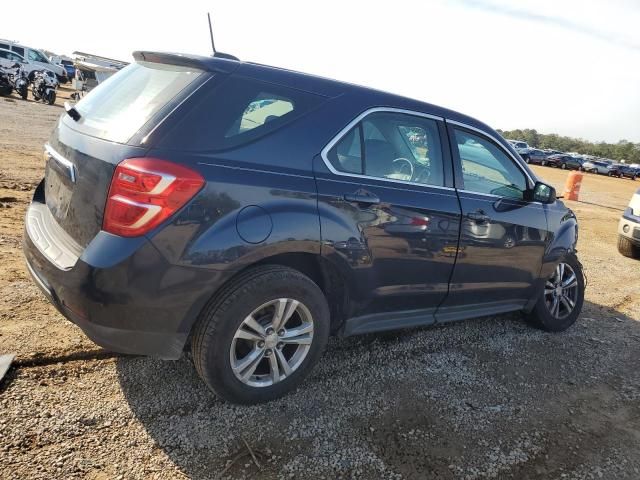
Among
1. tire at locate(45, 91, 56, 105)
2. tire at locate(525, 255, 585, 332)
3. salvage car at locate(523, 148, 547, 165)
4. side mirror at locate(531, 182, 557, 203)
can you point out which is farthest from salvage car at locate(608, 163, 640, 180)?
side mirror at locate(531, 182, 557, 203)

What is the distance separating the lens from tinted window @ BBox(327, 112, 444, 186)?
9.65 feet

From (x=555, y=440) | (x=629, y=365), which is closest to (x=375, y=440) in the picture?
(x=555, y=440)

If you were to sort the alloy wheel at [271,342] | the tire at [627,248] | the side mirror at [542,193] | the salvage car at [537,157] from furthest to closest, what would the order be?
the salvage car at [537,157], the tire at [627,248], the side mirror at [542,193], the alloy wheel at [271,342]

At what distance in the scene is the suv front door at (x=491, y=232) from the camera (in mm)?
3539

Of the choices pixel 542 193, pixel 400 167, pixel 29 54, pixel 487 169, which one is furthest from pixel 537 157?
pixel 400 167

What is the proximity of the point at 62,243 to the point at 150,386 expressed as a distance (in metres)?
0.96

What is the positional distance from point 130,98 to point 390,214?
5.29 feet

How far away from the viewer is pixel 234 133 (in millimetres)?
2529

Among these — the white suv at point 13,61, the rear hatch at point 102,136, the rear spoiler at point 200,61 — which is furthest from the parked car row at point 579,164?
the rear hatch at point 102,136

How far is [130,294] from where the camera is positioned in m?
2.30

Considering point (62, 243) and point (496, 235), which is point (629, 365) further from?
point (62, 243)

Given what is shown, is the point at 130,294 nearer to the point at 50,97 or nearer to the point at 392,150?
the point at 392,150

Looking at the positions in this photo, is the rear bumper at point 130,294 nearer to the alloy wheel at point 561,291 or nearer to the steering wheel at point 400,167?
the steering wheel at point 400,167

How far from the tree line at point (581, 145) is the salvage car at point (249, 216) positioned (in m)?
81.6
